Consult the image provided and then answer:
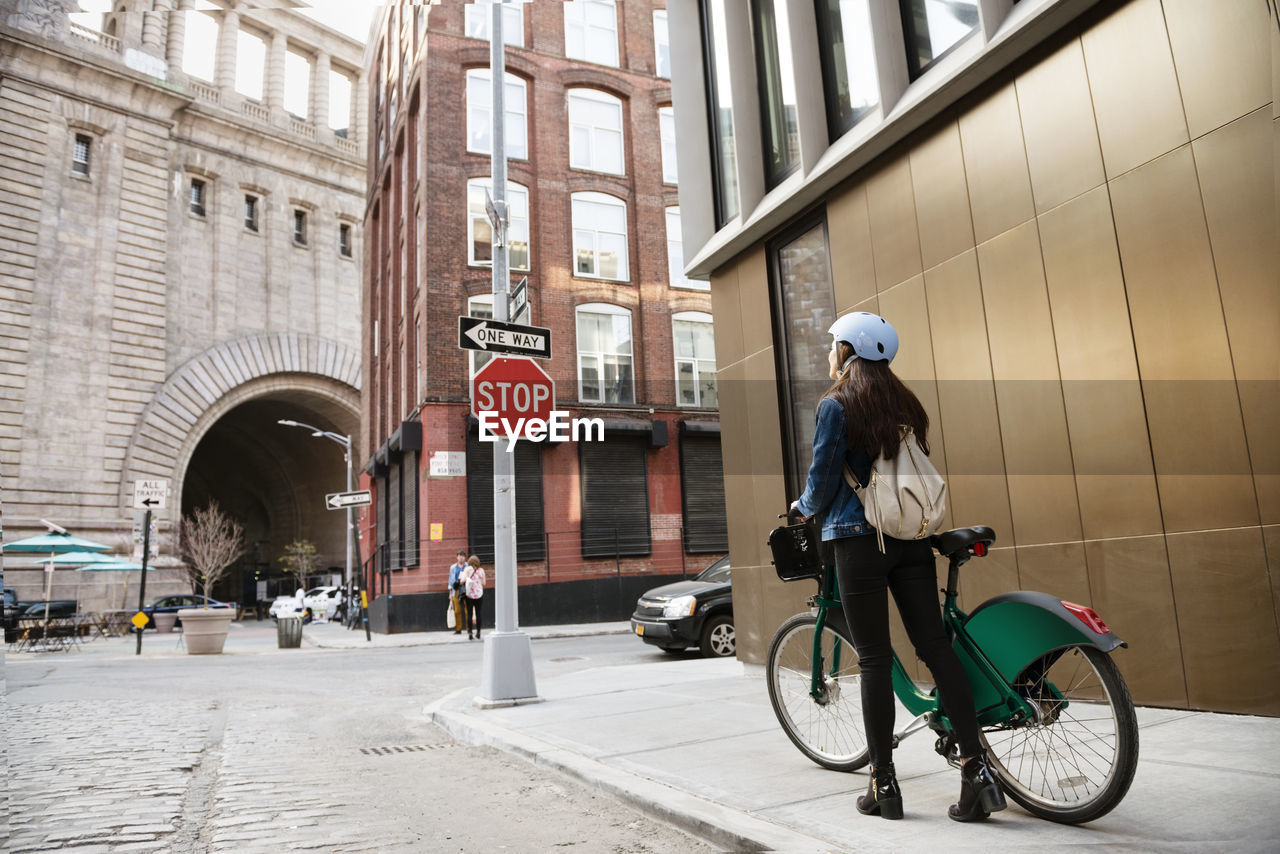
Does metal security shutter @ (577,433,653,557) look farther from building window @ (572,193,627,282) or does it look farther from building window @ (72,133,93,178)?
Answer: building window @ (72,133,93,178)

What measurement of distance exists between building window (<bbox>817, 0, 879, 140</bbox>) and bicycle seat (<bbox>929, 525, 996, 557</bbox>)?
5.30 metres

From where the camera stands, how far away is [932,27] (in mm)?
7430

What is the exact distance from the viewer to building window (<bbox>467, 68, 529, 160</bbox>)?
26.4 meters

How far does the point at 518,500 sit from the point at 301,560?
27.5m

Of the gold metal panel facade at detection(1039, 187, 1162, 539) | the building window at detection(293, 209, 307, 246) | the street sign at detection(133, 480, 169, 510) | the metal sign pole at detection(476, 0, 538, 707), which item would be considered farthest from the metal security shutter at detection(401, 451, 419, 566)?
the building window at detection(293, 209, 307, 246)

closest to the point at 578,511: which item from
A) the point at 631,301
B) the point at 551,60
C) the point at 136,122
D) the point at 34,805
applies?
the point at 631,301

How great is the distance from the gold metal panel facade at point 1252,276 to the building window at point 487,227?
21.8 meters

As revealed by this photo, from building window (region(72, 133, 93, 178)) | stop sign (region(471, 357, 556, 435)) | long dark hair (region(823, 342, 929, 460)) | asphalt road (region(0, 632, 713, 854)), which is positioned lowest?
asphalt road (region(0, 632, 713, 854))

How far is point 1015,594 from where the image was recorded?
3.72m

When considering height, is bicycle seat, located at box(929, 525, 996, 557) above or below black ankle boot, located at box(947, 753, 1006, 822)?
above

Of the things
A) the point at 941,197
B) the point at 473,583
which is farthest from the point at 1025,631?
the point at 473,583

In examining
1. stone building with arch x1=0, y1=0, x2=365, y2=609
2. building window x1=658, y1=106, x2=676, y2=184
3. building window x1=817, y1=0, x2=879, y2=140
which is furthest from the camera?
stone building with arch x1=0, y1=0, x2=365, y2=609

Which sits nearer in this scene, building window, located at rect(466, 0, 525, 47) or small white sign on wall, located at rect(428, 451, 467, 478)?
small white sign on wall, located at rect(428, 451, 467, 478)

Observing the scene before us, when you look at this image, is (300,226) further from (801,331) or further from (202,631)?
(801,331)
